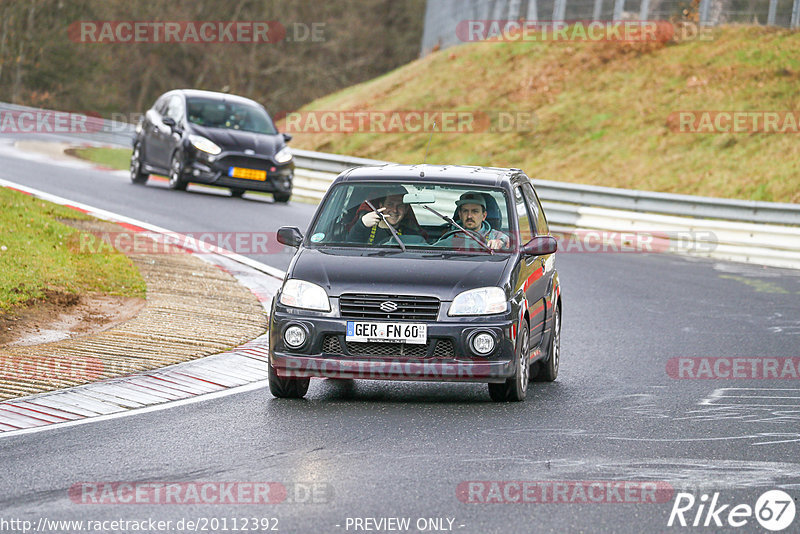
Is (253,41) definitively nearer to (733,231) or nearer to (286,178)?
(286,178)

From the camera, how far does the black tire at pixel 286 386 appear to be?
9.62 meters

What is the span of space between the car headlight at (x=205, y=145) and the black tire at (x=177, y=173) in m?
0.39

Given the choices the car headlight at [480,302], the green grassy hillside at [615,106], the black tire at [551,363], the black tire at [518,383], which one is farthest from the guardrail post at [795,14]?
the car headlight at [480,302]

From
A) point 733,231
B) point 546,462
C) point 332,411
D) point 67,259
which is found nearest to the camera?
point 546,462

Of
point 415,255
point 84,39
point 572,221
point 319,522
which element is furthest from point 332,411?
point 84,39

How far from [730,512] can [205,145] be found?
61.0 feet

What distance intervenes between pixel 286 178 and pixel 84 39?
1287 inches

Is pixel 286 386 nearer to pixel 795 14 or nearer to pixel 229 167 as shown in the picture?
pixel 229 167

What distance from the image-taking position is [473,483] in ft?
23.3

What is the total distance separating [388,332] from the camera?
921 centimetres

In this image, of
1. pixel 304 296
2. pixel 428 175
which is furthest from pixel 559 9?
pixel 304 296

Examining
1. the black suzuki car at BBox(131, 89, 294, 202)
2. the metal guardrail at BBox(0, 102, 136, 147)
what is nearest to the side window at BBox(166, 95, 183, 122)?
the black suzuki car at BBox(131, 89, 294, 202)

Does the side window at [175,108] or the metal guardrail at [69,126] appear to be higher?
the side window at [175,108]

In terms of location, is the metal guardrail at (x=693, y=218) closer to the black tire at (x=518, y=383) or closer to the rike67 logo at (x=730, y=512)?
the black tire at (x=518, y=383)
